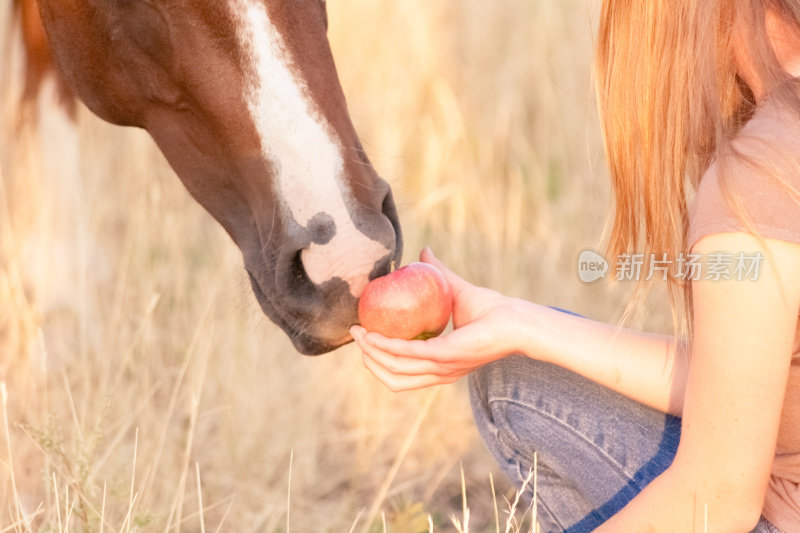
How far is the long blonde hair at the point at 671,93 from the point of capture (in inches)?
47.1

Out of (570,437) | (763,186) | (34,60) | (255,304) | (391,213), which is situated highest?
(34,60)

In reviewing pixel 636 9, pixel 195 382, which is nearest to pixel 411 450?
pixel 195 382

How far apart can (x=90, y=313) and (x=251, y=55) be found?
1.39m

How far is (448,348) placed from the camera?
58.2 inches

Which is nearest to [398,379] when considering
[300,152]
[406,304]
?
[406,304]

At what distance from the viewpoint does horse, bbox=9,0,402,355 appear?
1615 millimetres

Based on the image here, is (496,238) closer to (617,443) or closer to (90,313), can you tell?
(90,313)

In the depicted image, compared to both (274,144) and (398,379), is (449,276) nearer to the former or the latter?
(398,379)

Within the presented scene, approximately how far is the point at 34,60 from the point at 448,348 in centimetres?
164

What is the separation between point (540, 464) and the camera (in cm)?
165

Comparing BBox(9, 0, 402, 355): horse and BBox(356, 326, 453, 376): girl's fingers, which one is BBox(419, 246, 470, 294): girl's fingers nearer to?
BBox(9, 0, 402, 355): horse

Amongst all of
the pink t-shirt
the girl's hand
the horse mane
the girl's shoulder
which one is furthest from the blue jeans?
the horse mane

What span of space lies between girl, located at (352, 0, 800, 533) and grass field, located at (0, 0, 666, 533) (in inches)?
14.9
